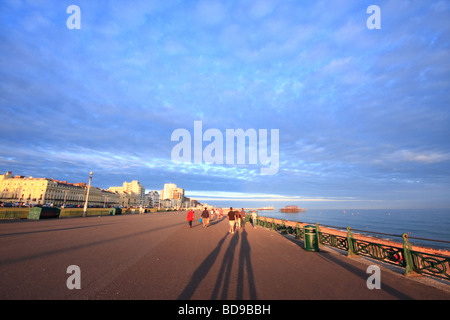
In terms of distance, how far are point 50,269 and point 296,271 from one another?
23.5ft

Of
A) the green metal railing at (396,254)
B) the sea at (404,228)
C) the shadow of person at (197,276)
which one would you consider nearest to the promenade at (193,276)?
the shadow of person at (197,276)

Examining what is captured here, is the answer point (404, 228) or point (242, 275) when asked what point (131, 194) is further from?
point (242, 275)

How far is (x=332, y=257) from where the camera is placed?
8.77 metres

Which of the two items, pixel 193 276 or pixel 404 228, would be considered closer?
pixel 193 276

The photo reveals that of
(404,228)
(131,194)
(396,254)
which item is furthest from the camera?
(131,194)

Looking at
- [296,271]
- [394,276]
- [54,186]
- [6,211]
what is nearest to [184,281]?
[296,271]

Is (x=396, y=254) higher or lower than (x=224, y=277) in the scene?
higher

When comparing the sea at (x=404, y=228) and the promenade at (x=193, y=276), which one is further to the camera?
the sea at (x=404, y=228)

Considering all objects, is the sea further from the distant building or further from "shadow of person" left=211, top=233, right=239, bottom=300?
the distant building

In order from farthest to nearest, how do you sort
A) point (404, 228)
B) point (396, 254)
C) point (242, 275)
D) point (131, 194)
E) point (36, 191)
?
point (131, 194), point (36, 191), point (404, 228), point (396, 254), point (242, 275)

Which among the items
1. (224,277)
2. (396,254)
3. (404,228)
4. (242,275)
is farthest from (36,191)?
(404,228)

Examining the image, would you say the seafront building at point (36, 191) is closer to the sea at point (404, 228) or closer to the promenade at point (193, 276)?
the sea at point (404, 228)

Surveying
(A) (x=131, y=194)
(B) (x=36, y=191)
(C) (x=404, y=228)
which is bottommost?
(C) (x=404, y=228)
